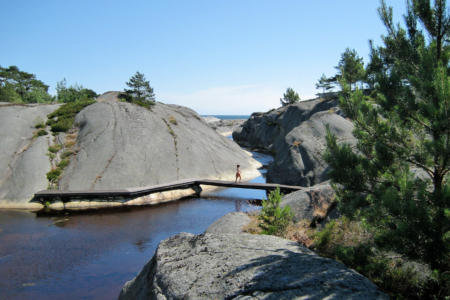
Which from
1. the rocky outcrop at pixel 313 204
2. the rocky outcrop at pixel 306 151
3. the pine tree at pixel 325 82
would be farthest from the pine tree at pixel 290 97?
the rocky outcrop at pixel 313 204

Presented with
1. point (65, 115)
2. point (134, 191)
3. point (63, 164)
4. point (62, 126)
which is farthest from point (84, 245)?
point (65, 115)

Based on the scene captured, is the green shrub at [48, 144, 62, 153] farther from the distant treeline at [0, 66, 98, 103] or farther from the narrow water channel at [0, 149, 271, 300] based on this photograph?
the distant treeline at [0, 66, 98, 103]

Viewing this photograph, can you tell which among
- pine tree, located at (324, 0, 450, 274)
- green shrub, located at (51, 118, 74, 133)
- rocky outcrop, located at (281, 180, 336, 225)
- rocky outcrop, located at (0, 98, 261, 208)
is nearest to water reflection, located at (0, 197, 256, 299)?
rocky outcrop, located at (0, 98, 261, 208)

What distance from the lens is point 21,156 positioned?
97.4ft

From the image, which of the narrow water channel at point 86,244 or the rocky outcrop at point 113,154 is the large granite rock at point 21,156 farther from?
the narrow water channel at point 86,244

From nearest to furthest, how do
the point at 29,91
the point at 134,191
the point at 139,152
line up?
the point at 134,191
the point at 139,152
the point at 29,91

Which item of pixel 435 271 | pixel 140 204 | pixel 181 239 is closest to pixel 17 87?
pixel 140 204

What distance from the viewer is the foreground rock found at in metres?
5.54

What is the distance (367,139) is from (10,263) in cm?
1658

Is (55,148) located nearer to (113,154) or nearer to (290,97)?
(113,154)

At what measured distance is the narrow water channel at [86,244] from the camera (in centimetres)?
1298

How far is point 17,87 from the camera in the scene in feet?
247

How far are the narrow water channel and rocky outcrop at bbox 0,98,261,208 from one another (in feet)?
11.7

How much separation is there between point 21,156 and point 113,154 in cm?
825
